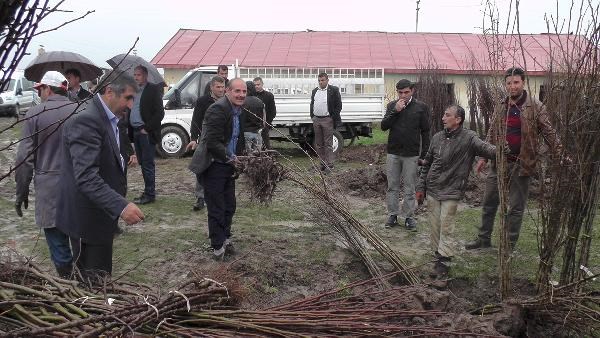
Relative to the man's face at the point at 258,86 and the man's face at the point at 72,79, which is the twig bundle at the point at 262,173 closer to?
the man's face at the point at 72,79

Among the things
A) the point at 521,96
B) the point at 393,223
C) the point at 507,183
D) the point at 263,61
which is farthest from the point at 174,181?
the point at 263,61

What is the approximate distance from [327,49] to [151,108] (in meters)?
18.9

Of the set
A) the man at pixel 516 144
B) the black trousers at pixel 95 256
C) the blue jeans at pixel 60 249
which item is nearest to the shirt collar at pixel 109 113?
the black trousers at pixel 95 256

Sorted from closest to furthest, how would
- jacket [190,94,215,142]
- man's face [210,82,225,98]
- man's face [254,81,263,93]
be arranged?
man's face [210,82,225,98]
jacket [190,94,215,142]
man's face [254,81,263,93]

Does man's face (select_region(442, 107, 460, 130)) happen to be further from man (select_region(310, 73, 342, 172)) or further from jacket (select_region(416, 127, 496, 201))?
man (select_region(310, 73, 342, 172))

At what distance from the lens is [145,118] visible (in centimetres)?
804

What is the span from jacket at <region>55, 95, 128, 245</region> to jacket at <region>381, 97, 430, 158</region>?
405cm

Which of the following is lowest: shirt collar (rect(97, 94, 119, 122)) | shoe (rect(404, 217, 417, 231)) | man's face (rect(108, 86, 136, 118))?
shoe (rect(404, 217, 417, 231))

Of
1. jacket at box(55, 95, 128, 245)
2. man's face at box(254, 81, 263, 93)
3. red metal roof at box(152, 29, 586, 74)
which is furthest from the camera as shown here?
red metal roof at box(152, 29, 586, 74)

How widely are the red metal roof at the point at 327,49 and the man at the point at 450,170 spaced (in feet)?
56.2

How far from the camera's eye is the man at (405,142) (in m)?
7.10

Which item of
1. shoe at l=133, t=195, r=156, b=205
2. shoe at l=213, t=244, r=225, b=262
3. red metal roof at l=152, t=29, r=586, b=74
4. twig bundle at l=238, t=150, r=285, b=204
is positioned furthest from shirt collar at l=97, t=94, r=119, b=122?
red metal roof at l=152, t=29, r=586, b=74

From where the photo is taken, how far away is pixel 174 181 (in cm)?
1020

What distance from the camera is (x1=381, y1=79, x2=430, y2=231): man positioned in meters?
7.10
